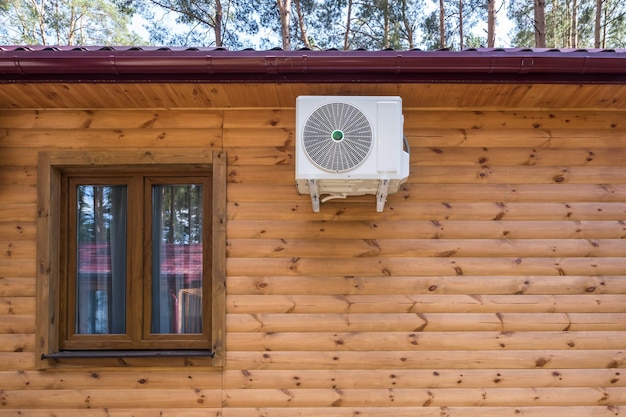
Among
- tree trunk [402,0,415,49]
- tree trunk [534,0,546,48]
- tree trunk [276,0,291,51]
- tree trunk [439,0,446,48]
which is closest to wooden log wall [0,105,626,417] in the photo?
tree trunk [534,0,546,48]

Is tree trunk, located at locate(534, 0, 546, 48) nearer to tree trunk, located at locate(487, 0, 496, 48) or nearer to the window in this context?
tree trunk, located at locate(487, 0, 496, 48)

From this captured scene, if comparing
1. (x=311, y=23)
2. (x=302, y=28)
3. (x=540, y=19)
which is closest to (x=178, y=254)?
(x=540, y=19)

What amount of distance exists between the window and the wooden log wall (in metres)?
0.11

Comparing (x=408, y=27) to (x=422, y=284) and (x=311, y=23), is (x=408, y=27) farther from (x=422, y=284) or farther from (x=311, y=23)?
(x=422, y=284)

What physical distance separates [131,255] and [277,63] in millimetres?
1540

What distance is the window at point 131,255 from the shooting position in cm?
323

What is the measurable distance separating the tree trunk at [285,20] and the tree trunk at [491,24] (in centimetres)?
408

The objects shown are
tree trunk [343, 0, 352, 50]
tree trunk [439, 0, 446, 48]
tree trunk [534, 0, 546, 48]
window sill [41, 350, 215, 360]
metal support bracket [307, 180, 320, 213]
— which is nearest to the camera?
metal support bracket [307, 180, 320, 213]

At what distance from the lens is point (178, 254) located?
3.38m

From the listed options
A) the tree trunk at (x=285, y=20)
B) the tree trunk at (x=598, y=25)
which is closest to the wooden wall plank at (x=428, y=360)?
the tree trunk at (x=285, y=20)

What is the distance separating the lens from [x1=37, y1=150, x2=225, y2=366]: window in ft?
10.6

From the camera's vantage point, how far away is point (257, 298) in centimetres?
324

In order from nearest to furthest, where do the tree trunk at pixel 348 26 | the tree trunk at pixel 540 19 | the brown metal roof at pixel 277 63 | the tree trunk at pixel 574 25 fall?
the brown metal roof at pixel 277 63 → the tree trunk at pixel 540 19 → the tree trunk at pixel 348 26 → the tree trunk at pixel 574 25

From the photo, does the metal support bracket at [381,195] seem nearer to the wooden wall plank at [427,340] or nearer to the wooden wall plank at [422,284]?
the wooden wall plank at [422,284]
